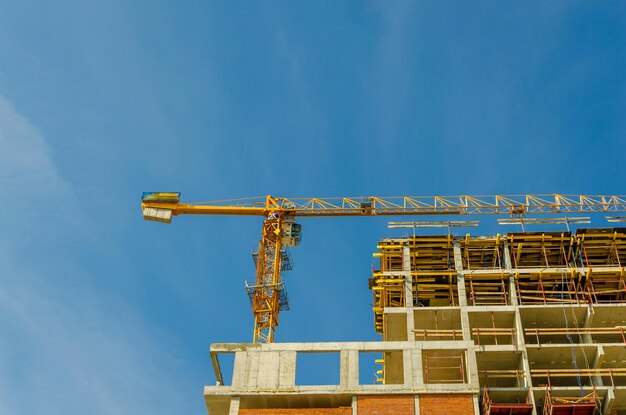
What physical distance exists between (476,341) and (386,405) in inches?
378

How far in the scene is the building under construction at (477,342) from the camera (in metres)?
46.8

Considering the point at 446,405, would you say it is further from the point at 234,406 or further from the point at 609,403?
the point at 234,406

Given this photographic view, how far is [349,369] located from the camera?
156 feet

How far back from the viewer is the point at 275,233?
234ft

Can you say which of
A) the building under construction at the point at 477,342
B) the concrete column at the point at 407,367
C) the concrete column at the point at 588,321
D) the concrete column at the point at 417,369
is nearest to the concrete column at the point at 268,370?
the building under construction at the point at 477,342

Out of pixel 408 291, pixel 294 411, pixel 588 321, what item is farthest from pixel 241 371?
pixel 588 321

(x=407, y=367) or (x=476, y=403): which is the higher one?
(x=407, y=367)

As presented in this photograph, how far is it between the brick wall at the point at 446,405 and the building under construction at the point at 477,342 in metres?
0.05

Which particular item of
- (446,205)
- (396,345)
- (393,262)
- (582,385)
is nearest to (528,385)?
(582,385)

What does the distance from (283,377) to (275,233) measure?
24.8 meters

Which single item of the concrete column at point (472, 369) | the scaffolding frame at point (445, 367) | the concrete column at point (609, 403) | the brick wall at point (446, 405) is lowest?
the brick wall at point (446, 405)

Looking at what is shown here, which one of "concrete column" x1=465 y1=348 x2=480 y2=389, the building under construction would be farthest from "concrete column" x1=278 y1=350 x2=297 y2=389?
"concrete column" x1=465 y1=348 x2=480 y2=389

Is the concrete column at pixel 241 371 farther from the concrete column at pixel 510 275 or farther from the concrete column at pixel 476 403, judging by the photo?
the concrete column at pixel 510 275

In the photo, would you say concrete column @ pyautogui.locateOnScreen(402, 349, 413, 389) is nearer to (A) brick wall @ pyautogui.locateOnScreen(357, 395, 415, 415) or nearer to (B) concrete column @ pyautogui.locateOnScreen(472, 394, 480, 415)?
(A) brick wall @ pyautogui.locateOnScreen(357, 395, 415, 415)
